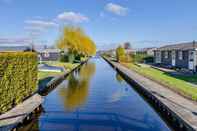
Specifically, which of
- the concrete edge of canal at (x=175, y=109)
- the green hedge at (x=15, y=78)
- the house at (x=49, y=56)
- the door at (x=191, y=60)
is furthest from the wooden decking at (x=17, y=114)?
the house at (x=49, y=56)

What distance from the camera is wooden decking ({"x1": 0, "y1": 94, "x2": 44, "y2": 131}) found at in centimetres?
1150

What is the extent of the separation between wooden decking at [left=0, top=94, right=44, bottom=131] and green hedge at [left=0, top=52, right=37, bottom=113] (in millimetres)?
340

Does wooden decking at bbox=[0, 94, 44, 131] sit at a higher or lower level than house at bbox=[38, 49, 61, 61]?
lower

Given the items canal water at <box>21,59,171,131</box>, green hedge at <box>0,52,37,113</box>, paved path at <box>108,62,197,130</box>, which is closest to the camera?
paved path at <box>108,62,197,130</box>

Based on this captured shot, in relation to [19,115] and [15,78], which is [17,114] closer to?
[19,115]

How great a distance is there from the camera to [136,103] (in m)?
19.9

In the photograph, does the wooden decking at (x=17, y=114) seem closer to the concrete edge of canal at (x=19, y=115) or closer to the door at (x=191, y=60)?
the concrete edge of canal at (x=19, y=115)

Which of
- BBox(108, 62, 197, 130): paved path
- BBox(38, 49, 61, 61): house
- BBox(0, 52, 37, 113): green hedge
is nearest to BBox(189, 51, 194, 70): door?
BBox(108, 62, 197, 130): paved path

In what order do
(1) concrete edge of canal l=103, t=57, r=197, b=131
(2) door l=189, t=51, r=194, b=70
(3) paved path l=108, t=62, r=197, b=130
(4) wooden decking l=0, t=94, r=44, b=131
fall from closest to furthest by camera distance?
(4) wooden decking l=0, t=94, r=44, b=131 < (1) concrete edge of canal l=103, t=57, r=197, b=131 < (3) paved path l=108, t=62, r=197, b=130 < (2) door l=189, t=51, r=194, b=70

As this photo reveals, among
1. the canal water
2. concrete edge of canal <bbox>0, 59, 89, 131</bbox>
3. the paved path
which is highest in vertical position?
the paved path

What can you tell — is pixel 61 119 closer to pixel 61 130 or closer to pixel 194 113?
pixel 61 130

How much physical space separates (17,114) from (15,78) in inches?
101

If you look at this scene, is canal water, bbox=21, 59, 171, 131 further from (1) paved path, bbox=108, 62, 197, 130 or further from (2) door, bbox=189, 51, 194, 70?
(2) door, bbox=189, 51, 194, 70

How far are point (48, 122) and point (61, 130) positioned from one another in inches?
65.9
